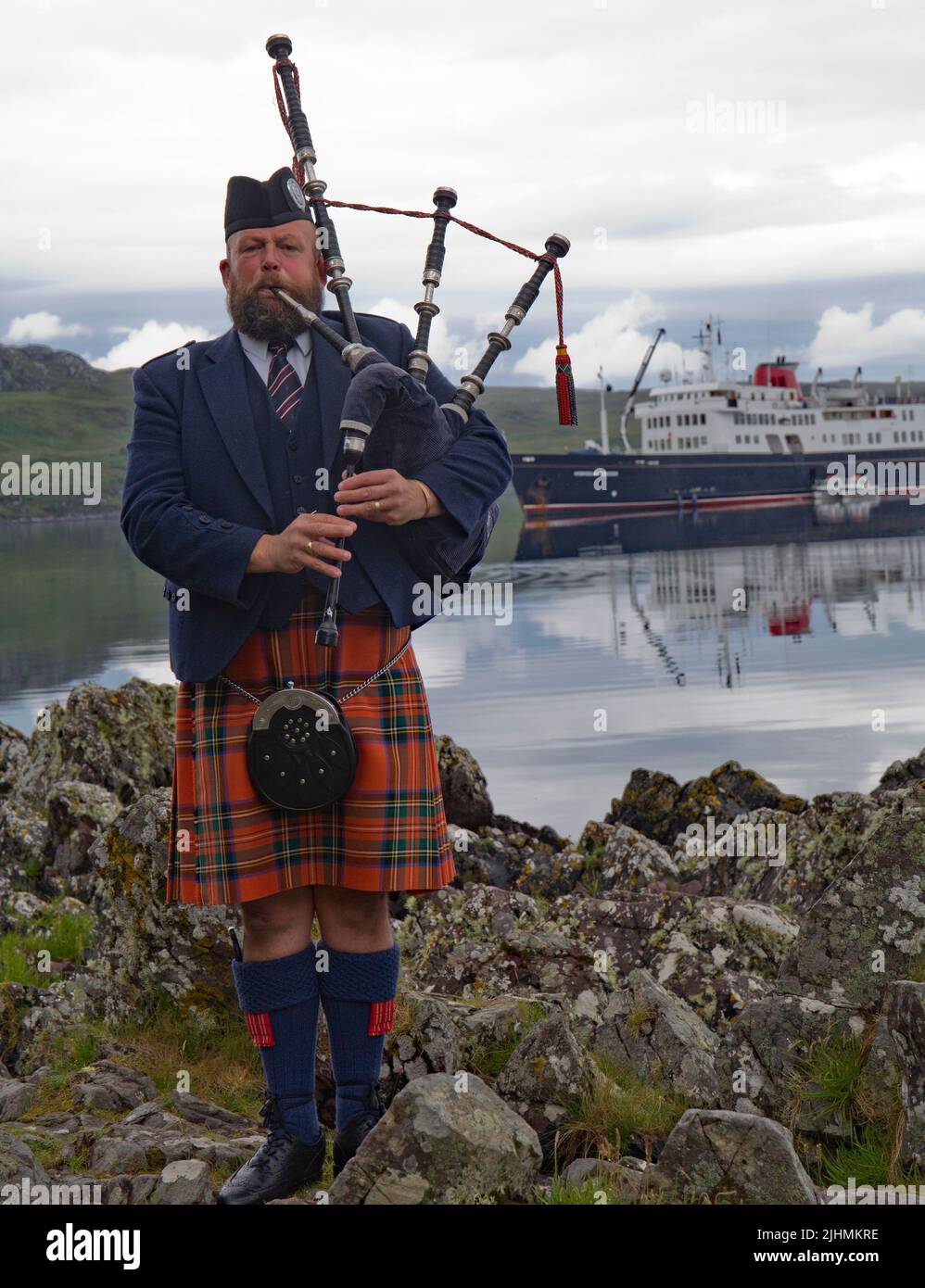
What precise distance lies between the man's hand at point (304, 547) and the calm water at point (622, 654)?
25.7 ft

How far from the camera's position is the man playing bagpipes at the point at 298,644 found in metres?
4.07

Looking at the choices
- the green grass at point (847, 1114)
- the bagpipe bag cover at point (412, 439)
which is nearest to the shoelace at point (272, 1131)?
the green grass at point (847, 1114)

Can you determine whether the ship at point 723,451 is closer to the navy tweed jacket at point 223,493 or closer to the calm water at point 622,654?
the calm water at point 622,654

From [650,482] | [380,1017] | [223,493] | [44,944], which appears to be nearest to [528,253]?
[223,493]

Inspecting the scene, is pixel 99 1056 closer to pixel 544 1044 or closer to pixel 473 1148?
pixel 544 1044

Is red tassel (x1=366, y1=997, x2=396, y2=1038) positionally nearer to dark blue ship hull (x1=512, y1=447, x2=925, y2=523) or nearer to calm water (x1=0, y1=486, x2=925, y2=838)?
calm water (x1=0, y1=486, x2=925, y2=838)

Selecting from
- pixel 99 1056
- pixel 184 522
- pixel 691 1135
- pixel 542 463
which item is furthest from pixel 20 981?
pixel 542 463

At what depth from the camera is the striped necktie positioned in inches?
169

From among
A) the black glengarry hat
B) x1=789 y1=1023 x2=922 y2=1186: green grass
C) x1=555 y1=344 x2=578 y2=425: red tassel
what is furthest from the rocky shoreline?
the black glengarry hat

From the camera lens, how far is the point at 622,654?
24703 mm

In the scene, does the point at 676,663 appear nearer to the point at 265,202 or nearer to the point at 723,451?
the point at 265,202

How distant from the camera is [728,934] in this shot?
632 cm

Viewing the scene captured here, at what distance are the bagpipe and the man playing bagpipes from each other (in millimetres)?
10

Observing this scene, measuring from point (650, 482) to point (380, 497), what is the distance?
76.0 meters
